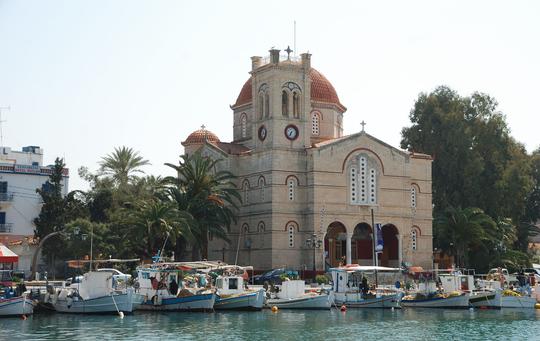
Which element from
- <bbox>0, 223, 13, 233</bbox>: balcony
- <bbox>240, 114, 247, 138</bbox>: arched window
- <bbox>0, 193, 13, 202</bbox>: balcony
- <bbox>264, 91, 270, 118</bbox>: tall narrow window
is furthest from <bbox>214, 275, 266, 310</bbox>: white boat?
<bbox>240, 114, 247, 138</bbox>: arched window

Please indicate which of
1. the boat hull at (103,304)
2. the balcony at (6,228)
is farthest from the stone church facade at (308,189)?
the boat hull at (103,304)

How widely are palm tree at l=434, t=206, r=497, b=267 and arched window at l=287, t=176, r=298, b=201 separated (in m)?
12.0

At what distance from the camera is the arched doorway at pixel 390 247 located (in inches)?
2633

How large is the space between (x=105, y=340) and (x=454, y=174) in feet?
148

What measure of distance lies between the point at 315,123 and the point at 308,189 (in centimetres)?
784

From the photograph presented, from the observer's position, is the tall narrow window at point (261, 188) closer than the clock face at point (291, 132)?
Yes

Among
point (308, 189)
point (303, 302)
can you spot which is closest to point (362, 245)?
point (308, 189)

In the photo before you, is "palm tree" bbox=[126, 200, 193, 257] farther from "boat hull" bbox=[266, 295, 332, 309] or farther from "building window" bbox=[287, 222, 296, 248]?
"boat hull" bbox=[266, 295, 332, 309]

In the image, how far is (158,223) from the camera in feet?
184

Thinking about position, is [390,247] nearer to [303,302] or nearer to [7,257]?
[303,302]

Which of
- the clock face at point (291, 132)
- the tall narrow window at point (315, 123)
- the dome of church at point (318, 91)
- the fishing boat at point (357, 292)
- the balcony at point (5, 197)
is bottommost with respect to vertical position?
the fishing boat at point (357, 292)

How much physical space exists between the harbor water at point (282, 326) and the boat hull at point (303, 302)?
2.49 ft

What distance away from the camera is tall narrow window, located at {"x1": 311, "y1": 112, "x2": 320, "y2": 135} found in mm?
69875

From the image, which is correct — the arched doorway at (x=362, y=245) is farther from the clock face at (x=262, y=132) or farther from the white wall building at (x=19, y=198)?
the white wall building at (x=19, y=198)
